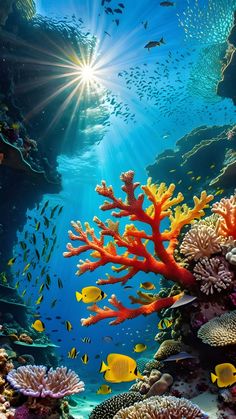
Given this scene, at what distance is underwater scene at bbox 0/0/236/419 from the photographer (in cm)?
402

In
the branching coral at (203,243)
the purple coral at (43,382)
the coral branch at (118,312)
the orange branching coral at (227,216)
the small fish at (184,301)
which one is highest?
the orange branching coral at (227,216)

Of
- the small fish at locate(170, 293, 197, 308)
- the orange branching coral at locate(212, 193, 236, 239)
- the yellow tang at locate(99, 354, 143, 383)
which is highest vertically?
the orange branching coral at locate(212, 193, 236, 239)

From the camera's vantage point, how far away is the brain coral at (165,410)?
2900 mm

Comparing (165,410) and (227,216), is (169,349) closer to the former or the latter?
(165,410)

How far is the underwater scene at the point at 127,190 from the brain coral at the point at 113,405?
21 millimetres

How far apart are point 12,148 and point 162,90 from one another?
58.8 feet

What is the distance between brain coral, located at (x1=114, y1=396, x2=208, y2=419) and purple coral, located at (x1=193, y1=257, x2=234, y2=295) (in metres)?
1.54

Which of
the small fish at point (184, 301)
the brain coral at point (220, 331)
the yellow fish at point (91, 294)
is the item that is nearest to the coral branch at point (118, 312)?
the yellow fish at point (91, 294)

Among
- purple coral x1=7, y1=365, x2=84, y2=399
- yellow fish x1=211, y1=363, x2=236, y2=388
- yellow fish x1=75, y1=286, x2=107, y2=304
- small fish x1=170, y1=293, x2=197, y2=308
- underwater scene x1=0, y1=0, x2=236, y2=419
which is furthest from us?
yellow fish x1=75, y1=286, x2=107, y2=304

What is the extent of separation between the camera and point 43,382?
12.1 ft

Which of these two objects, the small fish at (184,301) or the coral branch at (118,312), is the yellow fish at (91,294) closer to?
the coral branch at (118,312)

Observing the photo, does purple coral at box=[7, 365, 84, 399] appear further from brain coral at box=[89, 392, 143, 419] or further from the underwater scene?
brain coral at box=[89, 392, 143, 419]

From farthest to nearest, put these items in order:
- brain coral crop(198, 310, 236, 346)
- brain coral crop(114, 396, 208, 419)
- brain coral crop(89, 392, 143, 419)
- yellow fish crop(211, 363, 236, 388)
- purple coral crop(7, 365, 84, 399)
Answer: brain coral crop(89, 392, 143, 419), brain coral crop(198, 310, 236, 346), purple coral crop(7, 365, 84, 399), yellow fish crop(211, 363, 236, 388), brain coral crop(114, 396, 208, 419)

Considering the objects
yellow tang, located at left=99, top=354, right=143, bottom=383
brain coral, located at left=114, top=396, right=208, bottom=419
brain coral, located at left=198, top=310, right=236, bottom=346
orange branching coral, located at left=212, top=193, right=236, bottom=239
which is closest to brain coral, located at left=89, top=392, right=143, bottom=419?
yellow tang, located at left=99, top=354, right=143, bottom=383
